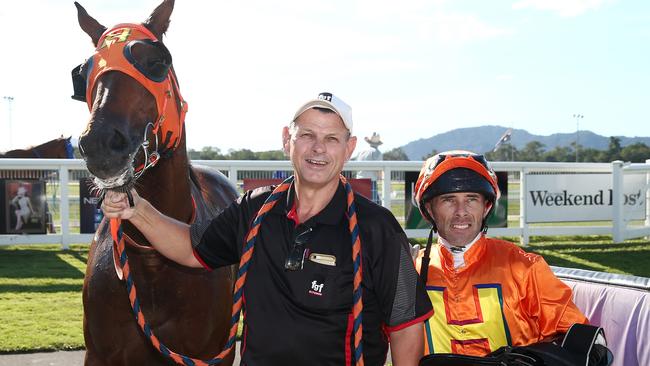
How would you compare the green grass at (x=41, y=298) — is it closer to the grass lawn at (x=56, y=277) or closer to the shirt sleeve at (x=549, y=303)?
the grass lawn at (x=56, y=277)

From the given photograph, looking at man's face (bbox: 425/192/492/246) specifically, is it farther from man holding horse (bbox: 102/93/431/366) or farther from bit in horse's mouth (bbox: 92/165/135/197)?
bit in horse's mouth (bbox: 92/165/135/197)

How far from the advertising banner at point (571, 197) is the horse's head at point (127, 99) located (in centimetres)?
Result: 843

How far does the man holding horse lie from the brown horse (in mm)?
569

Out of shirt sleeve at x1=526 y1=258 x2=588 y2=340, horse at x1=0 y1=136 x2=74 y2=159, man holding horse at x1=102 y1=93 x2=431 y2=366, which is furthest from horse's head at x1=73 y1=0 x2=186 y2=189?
horse at x1=0 y1=136 x2=74 y2=159

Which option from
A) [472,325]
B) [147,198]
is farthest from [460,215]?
[147,198]

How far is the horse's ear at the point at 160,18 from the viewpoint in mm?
2552

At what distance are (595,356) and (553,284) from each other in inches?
11.7

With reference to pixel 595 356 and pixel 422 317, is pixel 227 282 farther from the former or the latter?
pixel 595 356

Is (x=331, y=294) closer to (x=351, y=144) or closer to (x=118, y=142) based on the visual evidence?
(x=351, y=144)

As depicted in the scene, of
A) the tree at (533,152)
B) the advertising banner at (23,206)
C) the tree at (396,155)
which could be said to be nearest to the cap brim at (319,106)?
the advertising banner at (23,206)

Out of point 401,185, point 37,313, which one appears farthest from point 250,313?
point 401,185

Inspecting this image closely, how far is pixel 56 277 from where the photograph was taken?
23.9ft

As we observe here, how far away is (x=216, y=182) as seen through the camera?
417 centimetres

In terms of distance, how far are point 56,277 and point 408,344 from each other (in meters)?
6.49
